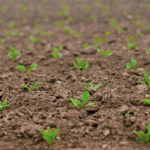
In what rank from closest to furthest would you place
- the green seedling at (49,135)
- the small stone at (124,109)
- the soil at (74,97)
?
the green seedling at (49,135), the soil at (74,97), the small stone at (124,109)

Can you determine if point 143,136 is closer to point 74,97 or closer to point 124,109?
point 124,109

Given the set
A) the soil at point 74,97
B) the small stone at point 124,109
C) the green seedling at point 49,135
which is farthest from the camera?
the small stone at point 124,109

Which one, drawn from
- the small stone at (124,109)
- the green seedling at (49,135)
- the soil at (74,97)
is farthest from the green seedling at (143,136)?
the green seedling at (49,135)

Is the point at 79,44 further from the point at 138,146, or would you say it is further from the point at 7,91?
the point at 138,146

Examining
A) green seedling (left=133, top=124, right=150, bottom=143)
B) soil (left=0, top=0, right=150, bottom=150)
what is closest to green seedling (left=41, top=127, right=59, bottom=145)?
soil (left=0, top=0, right=150, bottom=150)

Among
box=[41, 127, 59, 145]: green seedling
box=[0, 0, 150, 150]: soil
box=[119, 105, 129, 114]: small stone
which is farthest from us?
box=[119, 105, 129, 114]: small stone

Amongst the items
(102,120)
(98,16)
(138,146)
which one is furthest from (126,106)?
(98,16)

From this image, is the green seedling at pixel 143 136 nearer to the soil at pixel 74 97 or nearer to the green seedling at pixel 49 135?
the soil at pixel 74 97

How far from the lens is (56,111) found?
1954 millimetres

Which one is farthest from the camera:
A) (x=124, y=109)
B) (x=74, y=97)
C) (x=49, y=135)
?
(x=74, y=97)

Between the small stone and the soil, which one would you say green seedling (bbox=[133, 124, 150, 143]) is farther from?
the small stone

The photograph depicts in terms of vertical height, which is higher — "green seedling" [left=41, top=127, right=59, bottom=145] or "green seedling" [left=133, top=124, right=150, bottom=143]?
"green seedling" [left=41, top=127, right=59, bottom=145]

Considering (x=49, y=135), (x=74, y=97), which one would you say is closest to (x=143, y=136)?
(x=49, y=135)

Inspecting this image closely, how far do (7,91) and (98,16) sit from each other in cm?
526
